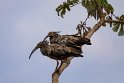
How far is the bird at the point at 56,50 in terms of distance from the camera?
7035 mm

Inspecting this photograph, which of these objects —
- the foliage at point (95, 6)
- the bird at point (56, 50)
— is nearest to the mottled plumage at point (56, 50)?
the bird at point (56, 50)

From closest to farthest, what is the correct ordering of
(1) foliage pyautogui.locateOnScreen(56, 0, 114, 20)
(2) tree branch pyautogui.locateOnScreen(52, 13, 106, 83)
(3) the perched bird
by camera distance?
(2) tree branch pyautogui.locateOnScreen(52, 13, 106, 83)
(3) the perched bird
(1) foliage pyautogui.locateOnScreen(56, 0, 114, 20)

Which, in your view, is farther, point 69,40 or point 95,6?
point 95,6

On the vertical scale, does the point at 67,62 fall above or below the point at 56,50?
below

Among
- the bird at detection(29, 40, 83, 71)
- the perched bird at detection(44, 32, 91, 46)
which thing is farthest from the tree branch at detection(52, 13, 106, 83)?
the perched bird at detection(44, 32, 91, 46)

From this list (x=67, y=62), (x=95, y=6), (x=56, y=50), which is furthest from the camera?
(x=95, y=6)

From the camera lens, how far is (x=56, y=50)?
712 centimetres

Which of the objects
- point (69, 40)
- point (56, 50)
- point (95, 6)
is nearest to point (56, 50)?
point (56, 50)

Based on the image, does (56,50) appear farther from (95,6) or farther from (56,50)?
(95,6)

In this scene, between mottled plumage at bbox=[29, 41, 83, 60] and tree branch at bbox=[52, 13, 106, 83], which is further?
mottled plumage at bbox=[29, 41, 83, 60]

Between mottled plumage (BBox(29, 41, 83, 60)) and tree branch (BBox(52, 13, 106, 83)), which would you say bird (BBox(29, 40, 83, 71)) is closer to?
mottled plumage (BBox(29, 41, 83, 60))

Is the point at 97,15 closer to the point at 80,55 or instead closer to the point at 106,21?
the point at 106,21

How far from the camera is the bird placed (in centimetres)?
704

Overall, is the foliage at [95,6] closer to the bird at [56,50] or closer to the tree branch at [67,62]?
the tree branch at [67,62]
